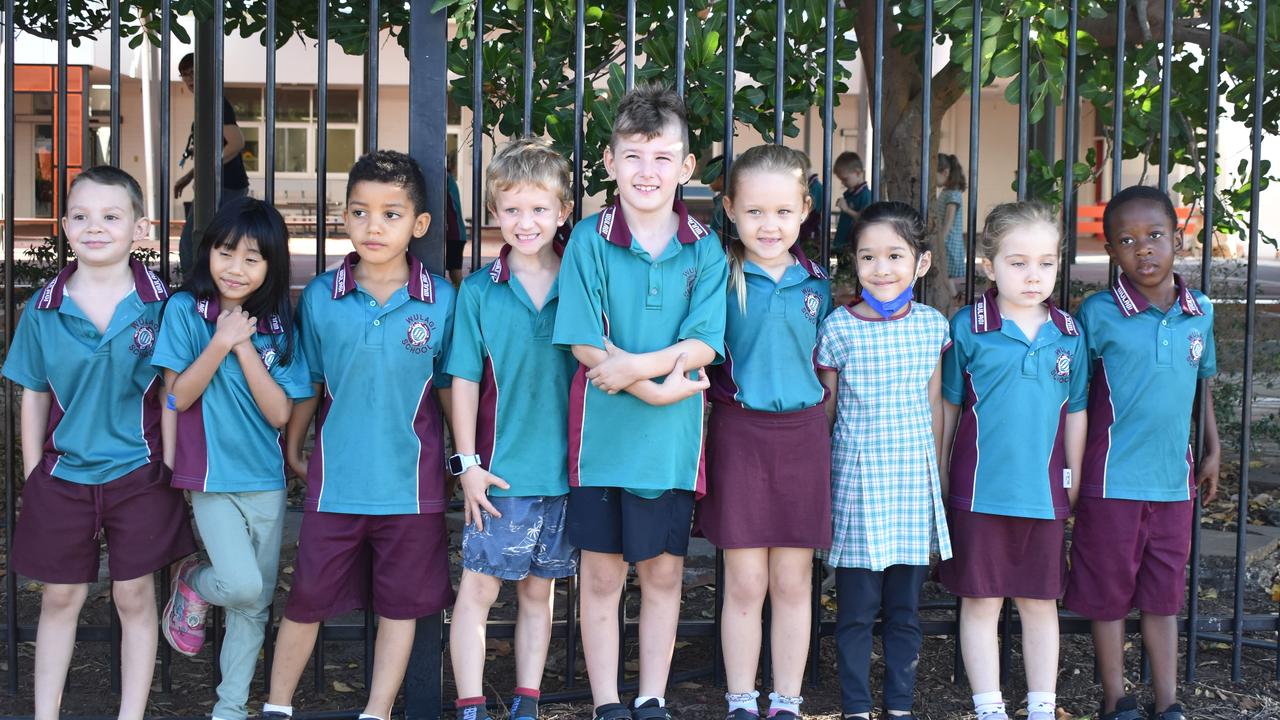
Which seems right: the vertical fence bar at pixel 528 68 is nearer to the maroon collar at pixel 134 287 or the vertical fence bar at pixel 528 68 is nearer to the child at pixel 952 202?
the maroon collar at pixel 134 287

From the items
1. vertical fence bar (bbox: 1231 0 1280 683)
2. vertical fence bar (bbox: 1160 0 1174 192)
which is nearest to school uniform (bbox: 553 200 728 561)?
vertical fence bar (bbox: 1160 0 1174 192)

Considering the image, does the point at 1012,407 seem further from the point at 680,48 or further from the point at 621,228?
the point at 680,48

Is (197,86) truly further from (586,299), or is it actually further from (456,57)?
(586,299)

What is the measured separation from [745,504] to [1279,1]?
7.49 ft

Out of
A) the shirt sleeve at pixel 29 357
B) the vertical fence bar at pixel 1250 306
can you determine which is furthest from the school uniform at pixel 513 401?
the vertical fence bar at pixel 1250 306

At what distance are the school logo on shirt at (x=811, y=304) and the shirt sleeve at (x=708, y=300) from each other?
22cm

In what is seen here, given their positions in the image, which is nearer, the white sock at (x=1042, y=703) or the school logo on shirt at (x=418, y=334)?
Answer: the school logo on shirt at (x=418, y=334)

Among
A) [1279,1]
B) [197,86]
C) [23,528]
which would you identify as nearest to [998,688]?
[1279,1]

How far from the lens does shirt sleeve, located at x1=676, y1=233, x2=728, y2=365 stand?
9.75ft

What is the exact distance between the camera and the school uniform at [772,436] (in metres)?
3.06

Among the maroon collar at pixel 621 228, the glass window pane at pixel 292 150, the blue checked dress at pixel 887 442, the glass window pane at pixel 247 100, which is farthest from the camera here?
the glass window pane at pixel 292 150

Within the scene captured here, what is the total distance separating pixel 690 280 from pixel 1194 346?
1339 millimetres

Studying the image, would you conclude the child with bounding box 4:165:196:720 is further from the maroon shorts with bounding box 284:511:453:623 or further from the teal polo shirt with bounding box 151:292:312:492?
the maroon shorts with bounding box 284:511:453:623

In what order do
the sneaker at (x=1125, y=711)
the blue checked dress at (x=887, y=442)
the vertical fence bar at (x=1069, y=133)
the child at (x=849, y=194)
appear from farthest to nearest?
the child at (x=849, y=194) < the vertical fence bar at (x=1069, y=133) < the sneaker at (x=1125, y=711) < the blue checked dress at (x=887, y=442)
